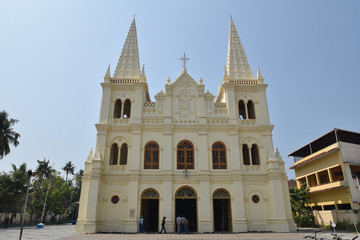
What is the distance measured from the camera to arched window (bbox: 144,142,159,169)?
2116cm

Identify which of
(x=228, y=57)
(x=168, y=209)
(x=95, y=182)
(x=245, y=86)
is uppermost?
(x=228, y=57)

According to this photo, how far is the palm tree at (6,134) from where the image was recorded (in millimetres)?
28672

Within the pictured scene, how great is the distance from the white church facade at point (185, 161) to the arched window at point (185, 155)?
0.09 metres

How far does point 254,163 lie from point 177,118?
8.32 metres

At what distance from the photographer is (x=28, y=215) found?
43.0 meters

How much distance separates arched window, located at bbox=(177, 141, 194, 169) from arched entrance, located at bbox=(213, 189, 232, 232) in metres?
3.24

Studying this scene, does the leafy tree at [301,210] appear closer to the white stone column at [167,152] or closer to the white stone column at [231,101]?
the white stone column at [231,101]

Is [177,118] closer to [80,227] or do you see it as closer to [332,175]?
[80,227]

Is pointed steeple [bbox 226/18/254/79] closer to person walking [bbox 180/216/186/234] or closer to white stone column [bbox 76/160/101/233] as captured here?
person walking [bbox 180/216/186/234]

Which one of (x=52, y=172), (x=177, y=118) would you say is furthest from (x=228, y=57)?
(x=52, y=172)

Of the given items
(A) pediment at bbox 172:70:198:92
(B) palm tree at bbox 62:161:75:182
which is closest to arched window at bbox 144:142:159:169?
(A) pediment at bbox 172:70:198:92

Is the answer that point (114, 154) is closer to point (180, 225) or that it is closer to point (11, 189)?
point (180, 225)

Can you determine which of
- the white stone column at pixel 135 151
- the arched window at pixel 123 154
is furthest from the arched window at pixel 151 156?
the arched window at pixel 123 154

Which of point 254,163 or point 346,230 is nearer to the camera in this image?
point 346,230
